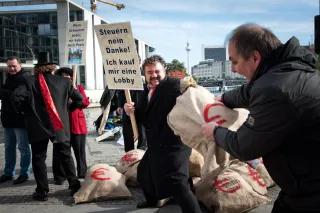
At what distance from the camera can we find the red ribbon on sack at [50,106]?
19.9 ft

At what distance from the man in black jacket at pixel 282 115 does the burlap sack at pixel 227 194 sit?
2783 mm

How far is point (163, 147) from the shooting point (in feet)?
15.0

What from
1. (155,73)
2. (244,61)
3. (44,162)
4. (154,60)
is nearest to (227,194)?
(155,73)

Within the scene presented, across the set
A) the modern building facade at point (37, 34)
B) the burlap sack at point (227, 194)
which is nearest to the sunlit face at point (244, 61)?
the burlap sack at point (227, 194)

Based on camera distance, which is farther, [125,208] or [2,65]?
[2,65]

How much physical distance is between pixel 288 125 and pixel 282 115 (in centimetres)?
5

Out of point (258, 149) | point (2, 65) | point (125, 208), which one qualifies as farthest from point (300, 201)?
point (2, 65)

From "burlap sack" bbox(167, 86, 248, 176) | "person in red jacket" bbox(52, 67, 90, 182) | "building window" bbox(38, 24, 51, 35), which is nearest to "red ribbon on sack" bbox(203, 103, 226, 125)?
"burlap sack" bbox(167, 86, 248, 176)

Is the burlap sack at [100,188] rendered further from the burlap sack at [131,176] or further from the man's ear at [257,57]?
the man's ear at [257,57]

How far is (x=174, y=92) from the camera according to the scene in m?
4.60

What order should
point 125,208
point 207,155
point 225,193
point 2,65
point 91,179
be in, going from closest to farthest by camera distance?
Result: point 207,155 → point 225,193 → point 125,208 → point 91,179 → point 2,65

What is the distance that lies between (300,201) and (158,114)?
8.01 feet

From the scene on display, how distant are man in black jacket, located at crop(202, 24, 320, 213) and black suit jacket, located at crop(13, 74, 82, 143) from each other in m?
4.05

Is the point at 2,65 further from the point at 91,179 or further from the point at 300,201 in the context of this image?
the point at 300,201
